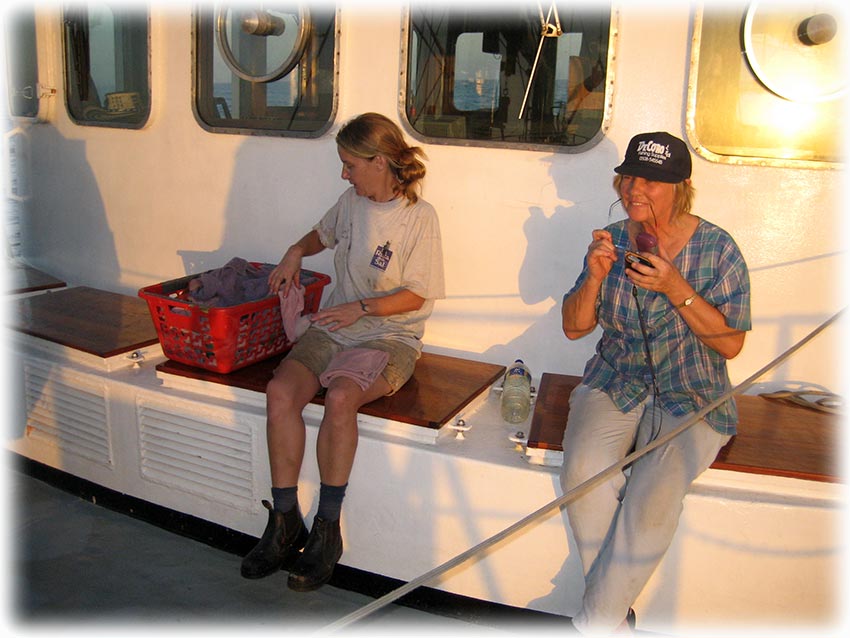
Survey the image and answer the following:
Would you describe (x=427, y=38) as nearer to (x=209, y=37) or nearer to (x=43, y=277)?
(x=209, y=37)

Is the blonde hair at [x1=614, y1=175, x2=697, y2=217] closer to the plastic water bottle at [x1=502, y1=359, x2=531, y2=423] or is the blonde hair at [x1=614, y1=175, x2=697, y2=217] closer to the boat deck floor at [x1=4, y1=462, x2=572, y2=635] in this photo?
the plastic water bottle at [x1=502, y1=359, x2=531, y2=423]

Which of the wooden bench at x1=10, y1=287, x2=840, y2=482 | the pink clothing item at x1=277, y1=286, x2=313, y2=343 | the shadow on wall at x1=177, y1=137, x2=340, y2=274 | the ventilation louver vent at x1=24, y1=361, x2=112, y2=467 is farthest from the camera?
the shadow on wall at x1=177, y1=137, x2=340, y2=274

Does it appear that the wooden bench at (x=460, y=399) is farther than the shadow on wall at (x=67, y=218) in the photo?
No

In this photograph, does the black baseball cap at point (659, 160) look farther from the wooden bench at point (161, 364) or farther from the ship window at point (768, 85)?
the wooden bench at point (161, 364)

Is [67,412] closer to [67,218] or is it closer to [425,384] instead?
[67,218]

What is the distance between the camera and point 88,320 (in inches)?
147

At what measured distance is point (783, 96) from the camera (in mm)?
2766

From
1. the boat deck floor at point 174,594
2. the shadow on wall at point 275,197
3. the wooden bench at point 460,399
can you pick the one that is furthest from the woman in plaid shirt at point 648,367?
the shadow on wall at point 275,197

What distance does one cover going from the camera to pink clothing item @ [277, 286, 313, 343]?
10.2ft

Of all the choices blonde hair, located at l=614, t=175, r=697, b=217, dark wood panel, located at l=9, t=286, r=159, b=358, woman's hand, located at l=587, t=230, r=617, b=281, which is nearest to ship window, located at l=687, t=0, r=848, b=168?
blonde hair, located at l=614, t=175, r=697, b=217

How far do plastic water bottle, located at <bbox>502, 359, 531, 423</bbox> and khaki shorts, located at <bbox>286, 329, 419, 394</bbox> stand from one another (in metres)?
0.38

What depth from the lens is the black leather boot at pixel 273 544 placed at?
2.77 metres

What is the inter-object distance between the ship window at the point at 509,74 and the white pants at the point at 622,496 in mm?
1181

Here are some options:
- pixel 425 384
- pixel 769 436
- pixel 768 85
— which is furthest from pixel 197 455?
pixel 768 85
